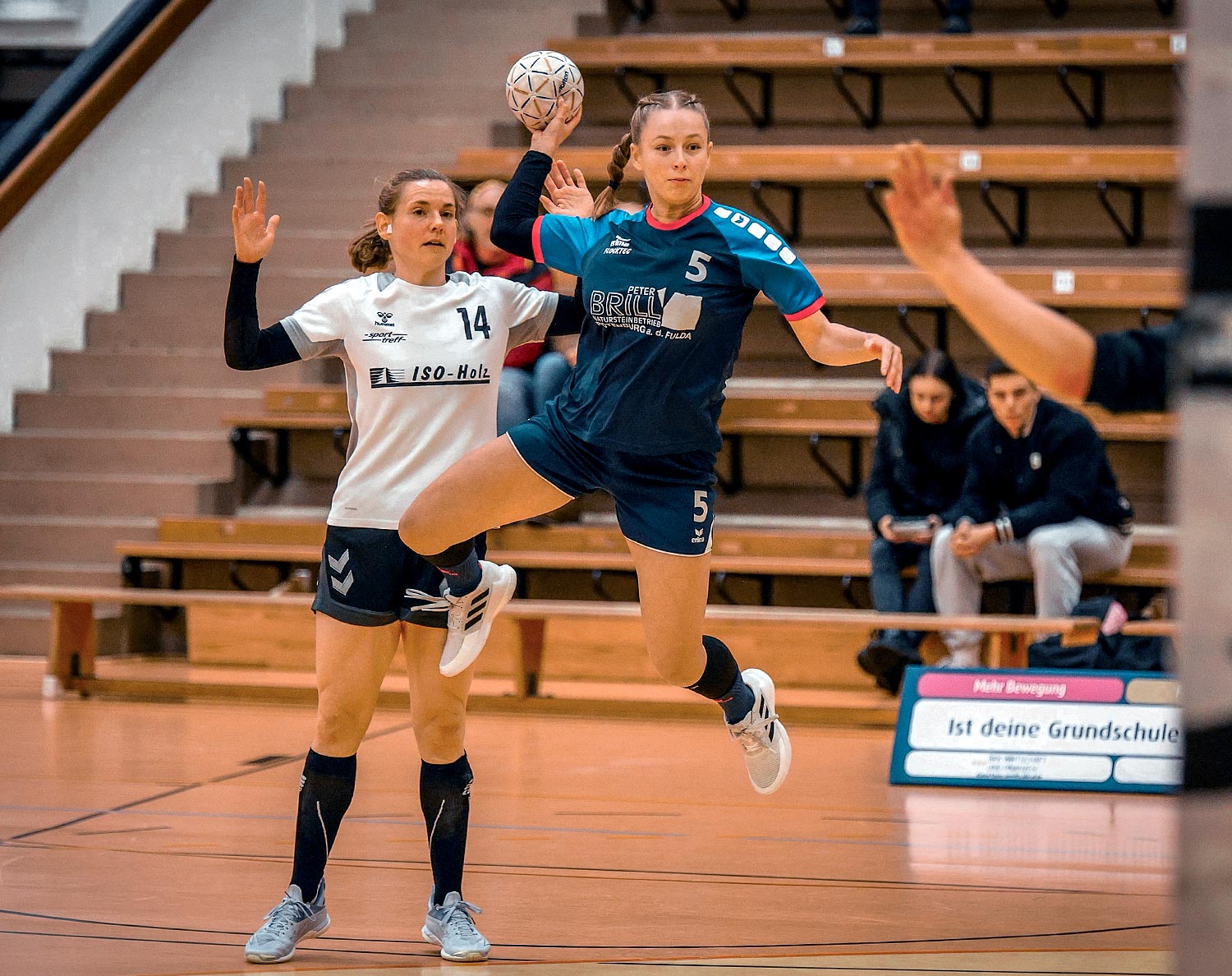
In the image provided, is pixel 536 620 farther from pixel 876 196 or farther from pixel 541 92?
pixel 876 196

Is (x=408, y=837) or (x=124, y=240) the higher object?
(x=124, y=240)

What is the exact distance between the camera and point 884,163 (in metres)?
8.74

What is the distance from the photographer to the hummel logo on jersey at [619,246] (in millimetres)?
3443

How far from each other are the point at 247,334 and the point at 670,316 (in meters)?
0.89

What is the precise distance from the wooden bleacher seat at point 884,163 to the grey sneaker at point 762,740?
531cm

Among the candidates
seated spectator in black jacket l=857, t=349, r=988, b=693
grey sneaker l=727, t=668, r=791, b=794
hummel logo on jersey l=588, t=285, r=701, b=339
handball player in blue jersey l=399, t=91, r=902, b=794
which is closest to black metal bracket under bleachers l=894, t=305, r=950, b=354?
seated spectator in black jacket l=857, t=349, r=988, b=693

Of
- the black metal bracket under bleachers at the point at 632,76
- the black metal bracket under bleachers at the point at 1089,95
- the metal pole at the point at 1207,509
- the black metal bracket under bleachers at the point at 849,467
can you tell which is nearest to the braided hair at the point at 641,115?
the metal pole at the point at 1207,509

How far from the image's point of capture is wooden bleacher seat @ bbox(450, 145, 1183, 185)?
8.63 m

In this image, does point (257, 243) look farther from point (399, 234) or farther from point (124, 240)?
point (124, 240)

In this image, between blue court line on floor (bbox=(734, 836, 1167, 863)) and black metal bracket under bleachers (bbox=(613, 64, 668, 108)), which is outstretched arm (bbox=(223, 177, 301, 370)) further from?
black metal bracket under bleachers (bbox=(613, 64, 668, 108))

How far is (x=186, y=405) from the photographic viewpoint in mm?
9047

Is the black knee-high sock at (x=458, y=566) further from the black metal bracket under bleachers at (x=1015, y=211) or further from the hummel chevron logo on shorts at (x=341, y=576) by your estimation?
the black metal bracket under bleachers at (x=1015, y=211)

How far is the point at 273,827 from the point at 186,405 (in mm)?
4984

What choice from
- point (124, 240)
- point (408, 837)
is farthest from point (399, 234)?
point (124, 240)
